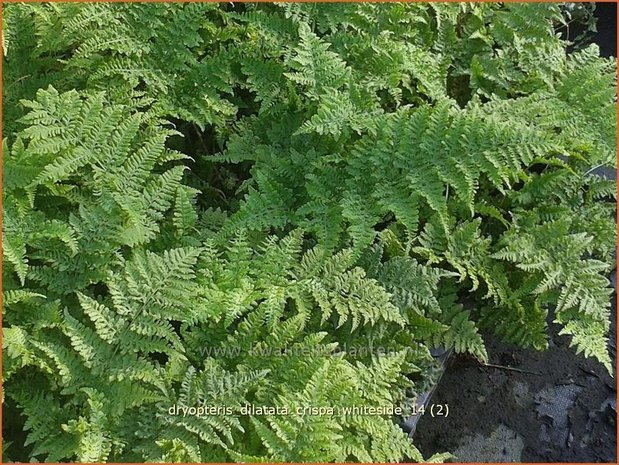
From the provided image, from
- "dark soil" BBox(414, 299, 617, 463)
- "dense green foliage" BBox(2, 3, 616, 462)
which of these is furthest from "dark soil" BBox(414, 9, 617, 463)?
"dense green foliage" BBox(2, 3, 616, 462)

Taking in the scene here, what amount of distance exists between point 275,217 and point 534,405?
1535mm

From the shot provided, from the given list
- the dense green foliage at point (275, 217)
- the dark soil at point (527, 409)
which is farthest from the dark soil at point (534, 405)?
the dense green foliage at point (275, 217)

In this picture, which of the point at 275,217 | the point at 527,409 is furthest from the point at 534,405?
the point at 275,217

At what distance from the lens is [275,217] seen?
254 centimetres

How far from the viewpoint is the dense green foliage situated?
2.13 m

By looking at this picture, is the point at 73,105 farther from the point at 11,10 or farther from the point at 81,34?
the point at 11,10

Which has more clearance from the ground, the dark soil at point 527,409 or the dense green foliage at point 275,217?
the dense green foliage at point 275,217

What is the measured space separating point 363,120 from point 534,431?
5.22 ft

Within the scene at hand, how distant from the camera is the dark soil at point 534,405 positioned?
9.79 feet

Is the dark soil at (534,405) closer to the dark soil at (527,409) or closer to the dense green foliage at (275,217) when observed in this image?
the dark soil at (527,409)

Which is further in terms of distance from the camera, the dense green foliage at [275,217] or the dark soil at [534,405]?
the dark soil at [534,405]

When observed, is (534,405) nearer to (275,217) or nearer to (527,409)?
A: (527,409)

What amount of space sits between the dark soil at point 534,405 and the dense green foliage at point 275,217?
0.45 m

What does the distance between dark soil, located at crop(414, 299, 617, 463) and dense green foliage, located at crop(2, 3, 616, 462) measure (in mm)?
447
